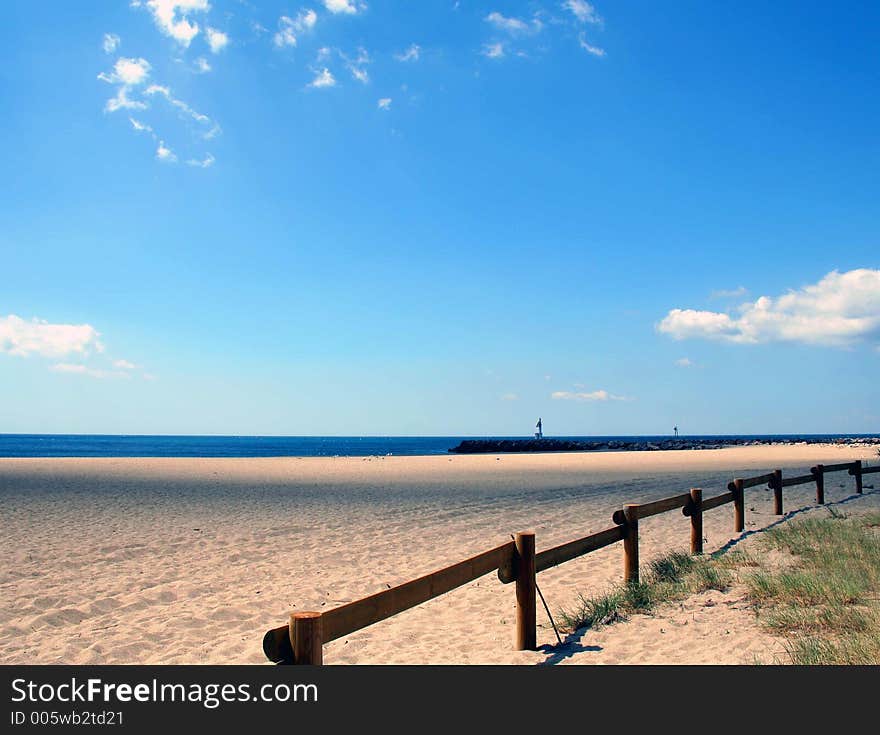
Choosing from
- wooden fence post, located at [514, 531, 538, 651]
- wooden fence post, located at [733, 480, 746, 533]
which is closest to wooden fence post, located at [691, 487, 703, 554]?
wooden fence post, located at [733, 480, 746, 533]

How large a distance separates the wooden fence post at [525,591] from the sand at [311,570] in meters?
0.20

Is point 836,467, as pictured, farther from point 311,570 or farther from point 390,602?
point 390,602

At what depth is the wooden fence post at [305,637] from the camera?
3496mm

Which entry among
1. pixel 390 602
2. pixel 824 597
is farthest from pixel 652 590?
pixel 390 602

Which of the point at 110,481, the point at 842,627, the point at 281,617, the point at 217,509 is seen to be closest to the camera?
the point at 842,627

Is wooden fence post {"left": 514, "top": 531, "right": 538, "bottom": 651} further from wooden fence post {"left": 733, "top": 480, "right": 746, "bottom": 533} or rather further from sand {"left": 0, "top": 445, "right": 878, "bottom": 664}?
wooden fence post {"left": 733, "top": 480, "right": 746, "bottom": 533}

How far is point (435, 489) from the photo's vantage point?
2352cm

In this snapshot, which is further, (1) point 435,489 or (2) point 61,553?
(1) point 435,489

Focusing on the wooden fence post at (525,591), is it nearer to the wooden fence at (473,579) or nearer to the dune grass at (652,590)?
the wooden fence at (473,579)

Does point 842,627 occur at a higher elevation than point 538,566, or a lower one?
lower

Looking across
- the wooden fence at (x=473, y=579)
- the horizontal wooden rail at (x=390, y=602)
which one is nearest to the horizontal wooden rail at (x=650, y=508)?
the wooden fence at (x=473, y=579)
